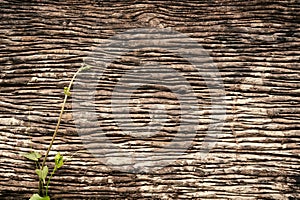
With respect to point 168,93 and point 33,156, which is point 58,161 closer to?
point 33,156

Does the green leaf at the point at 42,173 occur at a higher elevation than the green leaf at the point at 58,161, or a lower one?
lower

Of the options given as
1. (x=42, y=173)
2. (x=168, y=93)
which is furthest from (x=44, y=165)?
(x=168, y=93)

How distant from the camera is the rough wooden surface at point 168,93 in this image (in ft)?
6.10

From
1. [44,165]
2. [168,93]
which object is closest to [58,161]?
[44,165]

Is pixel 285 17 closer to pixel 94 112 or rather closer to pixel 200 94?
pixel 200 94

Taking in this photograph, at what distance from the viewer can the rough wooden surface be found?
1859 millimetres

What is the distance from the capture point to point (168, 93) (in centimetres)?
190

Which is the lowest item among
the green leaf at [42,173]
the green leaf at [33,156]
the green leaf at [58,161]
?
the green leaf at [42,173]

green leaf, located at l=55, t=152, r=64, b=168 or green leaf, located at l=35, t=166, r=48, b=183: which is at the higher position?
green leaf, located at l=55, t=152, r=64, b=168

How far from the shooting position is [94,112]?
6.24 ft

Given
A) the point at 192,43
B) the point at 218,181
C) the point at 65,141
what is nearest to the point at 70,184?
the point at 65,141

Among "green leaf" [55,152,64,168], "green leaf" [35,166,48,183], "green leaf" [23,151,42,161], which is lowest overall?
"green leaf" [35,166,48,183]

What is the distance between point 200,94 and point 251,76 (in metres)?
0.23

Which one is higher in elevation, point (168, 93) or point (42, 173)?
point (168, 93)
